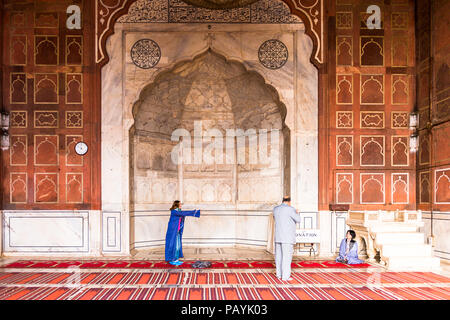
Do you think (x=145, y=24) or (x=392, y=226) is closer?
(x=392, y=226)

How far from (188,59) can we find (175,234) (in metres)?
3.60

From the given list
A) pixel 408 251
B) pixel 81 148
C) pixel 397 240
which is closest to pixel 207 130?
pixel 81 148

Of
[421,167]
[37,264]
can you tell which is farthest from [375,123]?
[37,264]

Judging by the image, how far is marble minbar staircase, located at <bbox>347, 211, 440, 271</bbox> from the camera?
591 cm

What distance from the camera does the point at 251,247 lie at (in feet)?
27.7

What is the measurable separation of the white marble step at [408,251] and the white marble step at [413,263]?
0.31 ft

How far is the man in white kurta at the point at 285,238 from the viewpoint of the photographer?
17.2 feet

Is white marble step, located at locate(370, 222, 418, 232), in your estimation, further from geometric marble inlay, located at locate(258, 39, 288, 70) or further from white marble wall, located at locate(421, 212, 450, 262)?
geometric marble inlay, located at locate(258, 39, 288, 70)

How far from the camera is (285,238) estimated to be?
5.27 m

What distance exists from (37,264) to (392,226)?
639 centimetres

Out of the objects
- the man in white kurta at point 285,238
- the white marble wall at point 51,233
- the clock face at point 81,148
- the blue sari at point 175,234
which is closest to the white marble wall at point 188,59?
the clock face at point 81,148

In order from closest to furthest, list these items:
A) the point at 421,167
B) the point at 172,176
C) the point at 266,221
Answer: the point at 421,167 → the point at 266,221 → the point at 172,176

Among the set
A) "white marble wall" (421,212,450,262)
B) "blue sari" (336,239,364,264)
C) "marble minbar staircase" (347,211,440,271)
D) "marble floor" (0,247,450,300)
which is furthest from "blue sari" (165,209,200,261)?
"white marble wall" (421,212,450,262)

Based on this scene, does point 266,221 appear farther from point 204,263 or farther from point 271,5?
point 271,5
